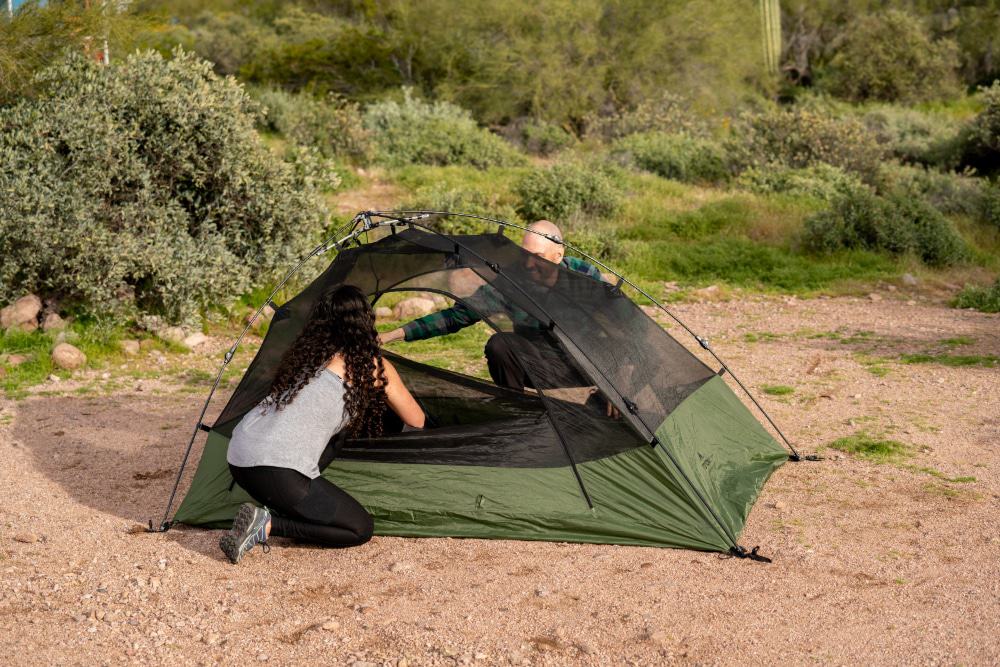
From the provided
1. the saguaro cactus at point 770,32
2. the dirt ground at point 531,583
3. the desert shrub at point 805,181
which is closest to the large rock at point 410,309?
the dirt ground at point 531,583

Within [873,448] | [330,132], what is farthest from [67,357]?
[330,132]

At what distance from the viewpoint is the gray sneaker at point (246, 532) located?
4.39m

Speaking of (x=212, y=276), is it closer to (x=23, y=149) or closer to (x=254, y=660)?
(x=23, y=149)

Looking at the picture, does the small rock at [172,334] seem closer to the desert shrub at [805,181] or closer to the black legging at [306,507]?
the black legging at [306,507]

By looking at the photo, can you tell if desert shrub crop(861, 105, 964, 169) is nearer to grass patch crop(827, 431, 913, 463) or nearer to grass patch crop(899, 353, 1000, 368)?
grass patch crop(899, 353, 1000, 368)

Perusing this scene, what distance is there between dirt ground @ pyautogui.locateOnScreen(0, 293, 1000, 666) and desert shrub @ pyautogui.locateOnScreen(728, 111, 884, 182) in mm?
9424

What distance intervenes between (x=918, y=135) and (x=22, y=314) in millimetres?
16492

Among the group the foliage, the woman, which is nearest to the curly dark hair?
the woman

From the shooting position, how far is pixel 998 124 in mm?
15828

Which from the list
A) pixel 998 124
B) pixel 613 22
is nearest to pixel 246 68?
pixel 613 22

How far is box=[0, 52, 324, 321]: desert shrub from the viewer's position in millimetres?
8523

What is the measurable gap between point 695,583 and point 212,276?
6040mm

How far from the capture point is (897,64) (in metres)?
26.4

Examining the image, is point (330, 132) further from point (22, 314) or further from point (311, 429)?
point (311, 429)
